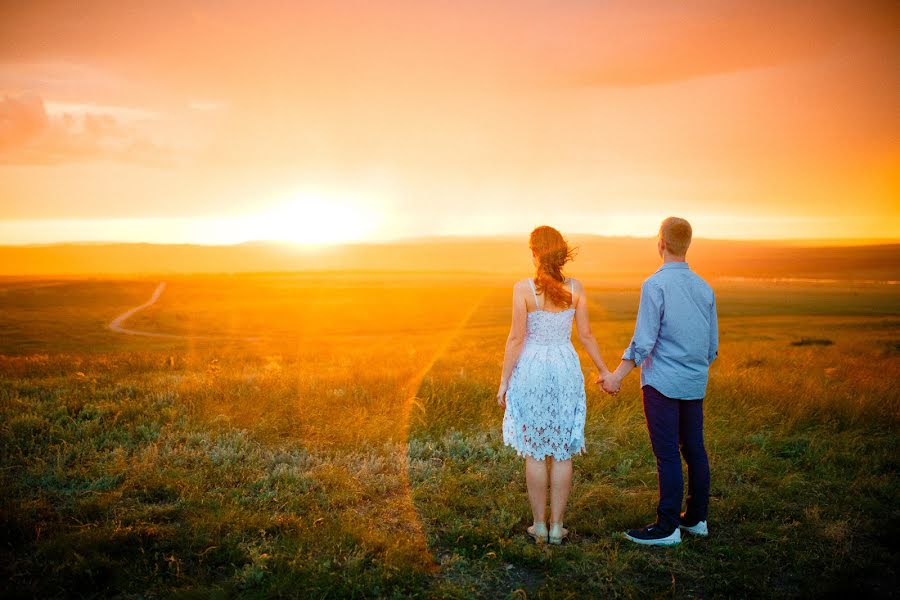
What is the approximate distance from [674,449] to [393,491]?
3323 millimetres

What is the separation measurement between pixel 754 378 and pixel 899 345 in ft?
59.5

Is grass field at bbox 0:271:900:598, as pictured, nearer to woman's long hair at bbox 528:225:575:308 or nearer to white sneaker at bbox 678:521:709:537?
white sneaker at bbox 678:521:709:537

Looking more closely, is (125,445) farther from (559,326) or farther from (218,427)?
(559,326)

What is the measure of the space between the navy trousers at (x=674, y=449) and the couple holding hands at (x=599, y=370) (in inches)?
0.4

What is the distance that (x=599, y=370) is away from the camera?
5168mm

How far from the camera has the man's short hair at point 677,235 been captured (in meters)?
5.16

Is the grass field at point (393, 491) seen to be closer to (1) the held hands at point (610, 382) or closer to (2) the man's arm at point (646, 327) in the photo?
(1) the held hands at point (610, 382)

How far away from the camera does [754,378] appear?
11.8 meters

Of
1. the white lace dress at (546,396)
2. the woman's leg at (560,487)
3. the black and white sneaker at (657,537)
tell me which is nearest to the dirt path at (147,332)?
the white lace dress at (546,396)

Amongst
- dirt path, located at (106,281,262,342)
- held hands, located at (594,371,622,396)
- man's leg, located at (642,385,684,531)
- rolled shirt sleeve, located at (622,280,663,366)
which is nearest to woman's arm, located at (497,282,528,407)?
held hands, located at (594,371,622,396)

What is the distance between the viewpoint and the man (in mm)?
5168

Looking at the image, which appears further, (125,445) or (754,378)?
(754,378)

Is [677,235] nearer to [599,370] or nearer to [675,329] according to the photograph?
[675,329]

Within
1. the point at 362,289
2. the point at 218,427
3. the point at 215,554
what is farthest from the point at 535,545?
the point at 362,289
